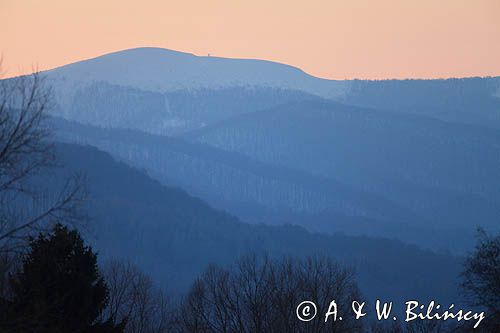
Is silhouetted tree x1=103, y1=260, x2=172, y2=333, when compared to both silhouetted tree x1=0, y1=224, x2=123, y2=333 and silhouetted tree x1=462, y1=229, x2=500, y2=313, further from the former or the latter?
silhouetted tree x1=0, y1=224, x2=123, y2=333

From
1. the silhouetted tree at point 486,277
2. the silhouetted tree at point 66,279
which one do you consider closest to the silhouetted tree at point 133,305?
the silhouetted tree at point 486,277

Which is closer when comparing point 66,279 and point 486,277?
point 66,279

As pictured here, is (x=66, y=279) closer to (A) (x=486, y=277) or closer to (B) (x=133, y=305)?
(A) (x=486, y=277)

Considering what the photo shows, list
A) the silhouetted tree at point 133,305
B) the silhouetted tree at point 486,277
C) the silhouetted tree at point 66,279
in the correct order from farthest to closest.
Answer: the silhouetted tree at point 133,305, the silhouetted tree at point 486,277, the silhouetted tree at point 66,279

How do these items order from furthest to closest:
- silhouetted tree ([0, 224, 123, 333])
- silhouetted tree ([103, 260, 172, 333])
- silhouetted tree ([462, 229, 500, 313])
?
silhouetted tree ([103, 260, 172, 333]) → silhouetted tree ([462, 229, 500, 313]) → silhouetted tree ([0, 224, 123, 333])

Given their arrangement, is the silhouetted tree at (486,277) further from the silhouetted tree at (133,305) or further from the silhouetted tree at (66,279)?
the silhouetted tree at (133,305)

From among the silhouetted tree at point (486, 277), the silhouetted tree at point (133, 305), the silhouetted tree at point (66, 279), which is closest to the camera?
the silhouetted tree at point (66, 279)

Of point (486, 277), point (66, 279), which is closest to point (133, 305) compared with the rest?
point (486, 277)

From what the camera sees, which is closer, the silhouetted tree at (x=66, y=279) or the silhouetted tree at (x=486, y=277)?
the silhouetted tree at (x=66, y=279)

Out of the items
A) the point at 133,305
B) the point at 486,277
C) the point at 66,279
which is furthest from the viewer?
the point at 133,305

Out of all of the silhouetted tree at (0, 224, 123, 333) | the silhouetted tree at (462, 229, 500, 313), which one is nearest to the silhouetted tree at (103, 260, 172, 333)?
the silhouetted tree at (462, 229, 500, 313)

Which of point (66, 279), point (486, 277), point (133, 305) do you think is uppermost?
point (133, 305)

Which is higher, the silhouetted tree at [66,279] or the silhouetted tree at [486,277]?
the silhouetted tree at [486,277]

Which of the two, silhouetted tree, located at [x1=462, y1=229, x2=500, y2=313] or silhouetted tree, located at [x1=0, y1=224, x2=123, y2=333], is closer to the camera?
silhouetted tree, located at [x1=0, y1=224, x2=123, y2=333]
